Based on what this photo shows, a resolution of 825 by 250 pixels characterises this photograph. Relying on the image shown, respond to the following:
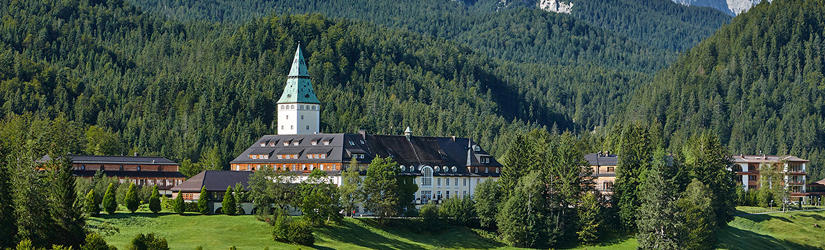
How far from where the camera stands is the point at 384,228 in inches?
5704

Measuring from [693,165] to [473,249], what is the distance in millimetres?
44138

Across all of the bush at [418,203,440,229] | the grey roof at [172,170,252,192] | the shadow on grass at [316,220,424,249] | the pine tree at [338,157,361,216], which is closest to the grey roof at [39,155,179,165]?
the grey roof at [172,170,252,192]

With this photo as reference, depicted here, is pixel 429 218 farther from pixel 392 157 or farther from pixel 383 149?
pixel 383 149

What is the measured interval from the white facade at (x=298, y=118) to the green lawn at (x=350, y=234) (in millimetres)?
48350

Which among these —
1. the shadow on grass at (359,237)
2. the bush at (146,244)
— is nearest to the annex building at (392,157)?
the shadow on grass at (359,237)

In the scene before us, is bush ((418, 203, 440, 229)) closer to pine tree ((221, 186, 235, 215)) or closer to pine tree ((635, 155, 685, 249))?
pine tree ((221, 186, 235, 215))

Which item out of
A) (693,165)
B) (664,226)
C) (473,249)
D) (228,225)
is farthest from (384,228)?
(693,165)

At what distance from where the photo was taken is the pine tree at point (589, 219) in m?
151

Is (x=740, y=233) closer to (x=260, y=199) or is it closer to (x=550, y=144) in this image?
(x=550, y=144)

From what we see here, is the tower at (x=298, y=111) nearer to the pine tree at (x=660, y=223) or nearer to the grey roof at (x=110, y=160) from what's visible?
the grey roof at (x=110, y=160)

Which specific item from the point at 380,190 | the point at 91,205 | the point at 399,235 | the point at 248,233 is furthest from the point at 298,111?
the point at 91,205

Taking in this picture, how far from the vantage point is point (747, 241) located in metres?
160

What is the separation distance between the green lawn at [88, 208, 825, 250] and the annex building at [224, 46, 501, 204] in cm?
1710

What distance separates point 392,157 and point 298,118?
30.9 meters
